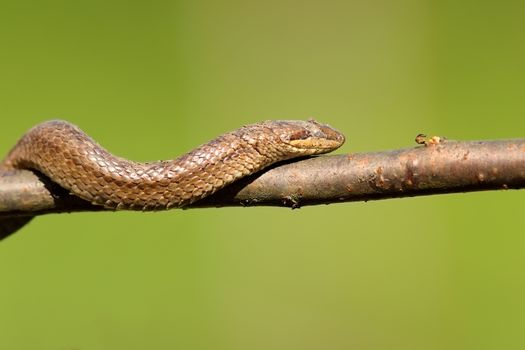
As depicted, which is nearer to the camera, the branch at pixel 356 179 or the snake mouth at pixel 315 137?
the branch at pixel 356 179

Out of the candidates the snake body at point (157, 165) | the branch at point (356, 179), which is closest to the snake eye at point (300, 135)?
the snake body at point (157, 165)

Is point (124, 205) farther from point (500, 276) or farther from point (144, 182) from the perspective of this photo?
point (500, 276)

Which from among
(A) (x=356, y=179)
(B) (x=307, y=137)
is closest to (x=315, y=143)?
(B) (x=307, y=137)

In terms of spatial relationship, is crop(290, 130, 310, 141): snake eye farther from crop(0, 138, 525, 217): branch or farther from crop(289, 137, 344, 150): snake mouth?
crop(0, 138, 525, 217): branch

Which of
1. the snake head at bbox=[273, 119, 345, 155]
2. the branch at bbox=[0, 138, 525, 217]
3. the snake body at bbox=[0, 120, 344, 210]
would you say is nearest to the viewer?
the branch at bbox=[0, 138, 525, 217]

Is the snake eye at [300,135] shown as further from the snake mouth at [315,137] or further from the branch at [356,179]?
the branch at [356,179]

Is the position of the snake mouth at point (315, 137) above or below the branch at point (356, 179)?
above

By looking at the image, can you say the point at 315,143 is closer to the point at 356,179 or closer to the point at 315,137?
the point at 315,137

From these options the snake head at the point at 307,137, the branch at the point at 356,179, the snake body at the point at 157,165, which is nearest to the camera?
the branch at the point at 356,179

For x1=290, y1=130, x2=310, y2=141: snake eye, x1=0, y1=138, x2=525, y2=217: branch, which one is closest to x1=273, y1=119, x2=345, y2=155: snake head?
x1=290, y1=130, x2=310, y2=141: snake eye
